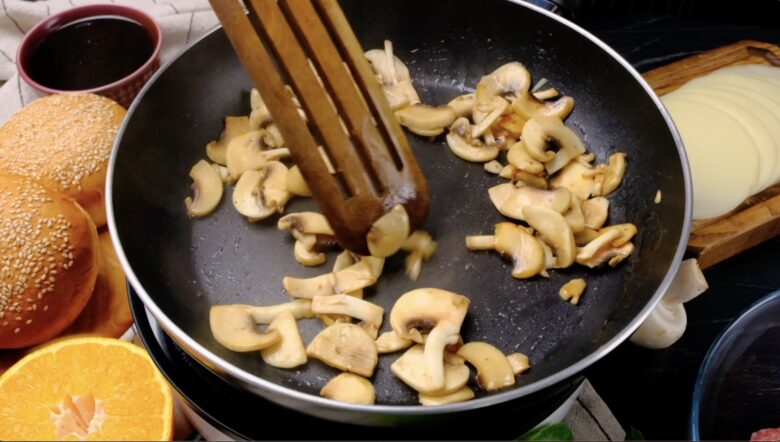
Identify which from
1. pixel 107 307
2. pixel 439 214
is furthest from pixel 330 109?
pixel 107 307

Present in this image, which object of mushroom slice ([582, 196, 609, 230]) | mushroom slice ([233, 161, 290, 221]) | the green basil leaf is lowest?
the green basil leaf

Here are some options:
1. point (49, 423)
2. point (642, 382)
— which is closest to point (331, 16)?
point (49, 423)

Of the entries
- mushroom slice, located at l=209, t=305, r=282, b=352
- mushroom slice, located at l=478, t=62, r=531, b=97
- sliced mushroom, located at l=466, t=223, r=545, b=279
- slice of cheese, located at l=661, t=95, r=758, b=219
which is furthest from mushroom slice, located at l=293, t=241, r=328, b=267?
slice of cheese, located at l=661, t=95, r=758, b=219

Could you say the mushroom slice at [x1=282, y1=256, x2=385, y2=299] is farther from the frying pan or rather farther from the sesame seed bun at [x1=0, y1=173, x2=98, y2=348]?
the sesame seed bun at [x1=0, y1=173, x2=98, y2=348]

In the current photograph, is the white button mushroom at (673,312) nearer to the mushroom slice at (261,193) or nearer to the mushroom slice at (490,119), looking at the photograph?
the mushroom slice at (490,119)

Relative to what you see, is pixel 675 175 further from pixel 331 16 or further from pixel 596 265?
pixel 331 16

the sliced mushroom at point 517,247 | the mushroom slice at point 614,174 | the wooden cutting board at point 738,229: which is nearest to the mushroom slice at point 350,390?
the sliced mushroom at point 517,247
